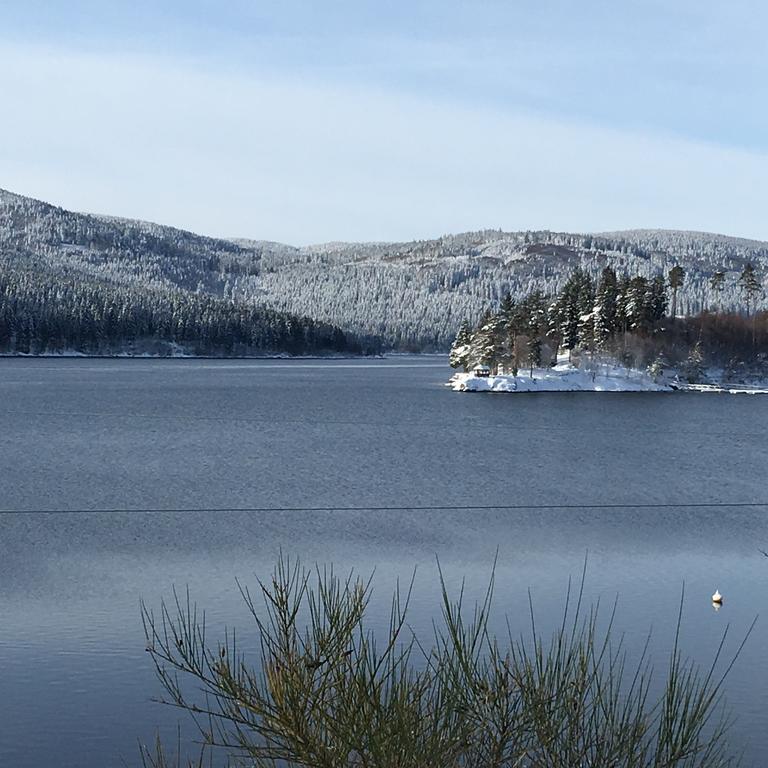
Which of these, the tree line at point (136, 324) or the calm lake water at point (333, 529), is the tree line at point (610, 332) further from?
the tree line at point (136, 324)

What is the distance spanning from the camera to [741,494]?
33562 mm

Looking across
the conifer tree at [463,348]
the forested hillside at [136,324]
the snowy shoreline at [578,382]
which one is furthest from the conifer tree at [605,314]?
the forested hillside at [136,324]

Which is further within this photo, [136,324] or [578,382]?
[136,324]

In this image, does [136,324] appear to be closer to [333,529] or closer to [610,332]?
[610,332]

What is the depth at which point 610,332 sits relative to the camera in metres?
91.1

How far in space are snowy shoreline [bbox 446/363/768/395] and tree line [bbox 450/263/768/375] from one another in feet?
5.57

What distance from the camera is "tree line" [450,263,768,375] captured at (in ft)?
297

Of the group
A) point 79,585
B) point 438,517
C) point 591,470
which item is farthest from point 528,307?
point 79,585

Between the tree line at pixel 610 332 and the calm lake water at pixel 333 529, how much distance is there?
97.5ft

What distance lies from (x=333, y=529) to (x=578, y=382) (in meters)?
64.8

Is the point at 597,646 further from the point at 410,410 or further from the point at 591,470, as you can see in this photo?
the point at 410,410

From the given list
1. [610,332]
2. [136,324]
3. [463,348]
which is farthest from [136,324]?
[610,332]

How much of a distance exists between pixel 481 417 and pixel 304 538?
1529 inches

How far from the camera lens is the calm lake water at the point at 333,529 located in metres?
15.0
